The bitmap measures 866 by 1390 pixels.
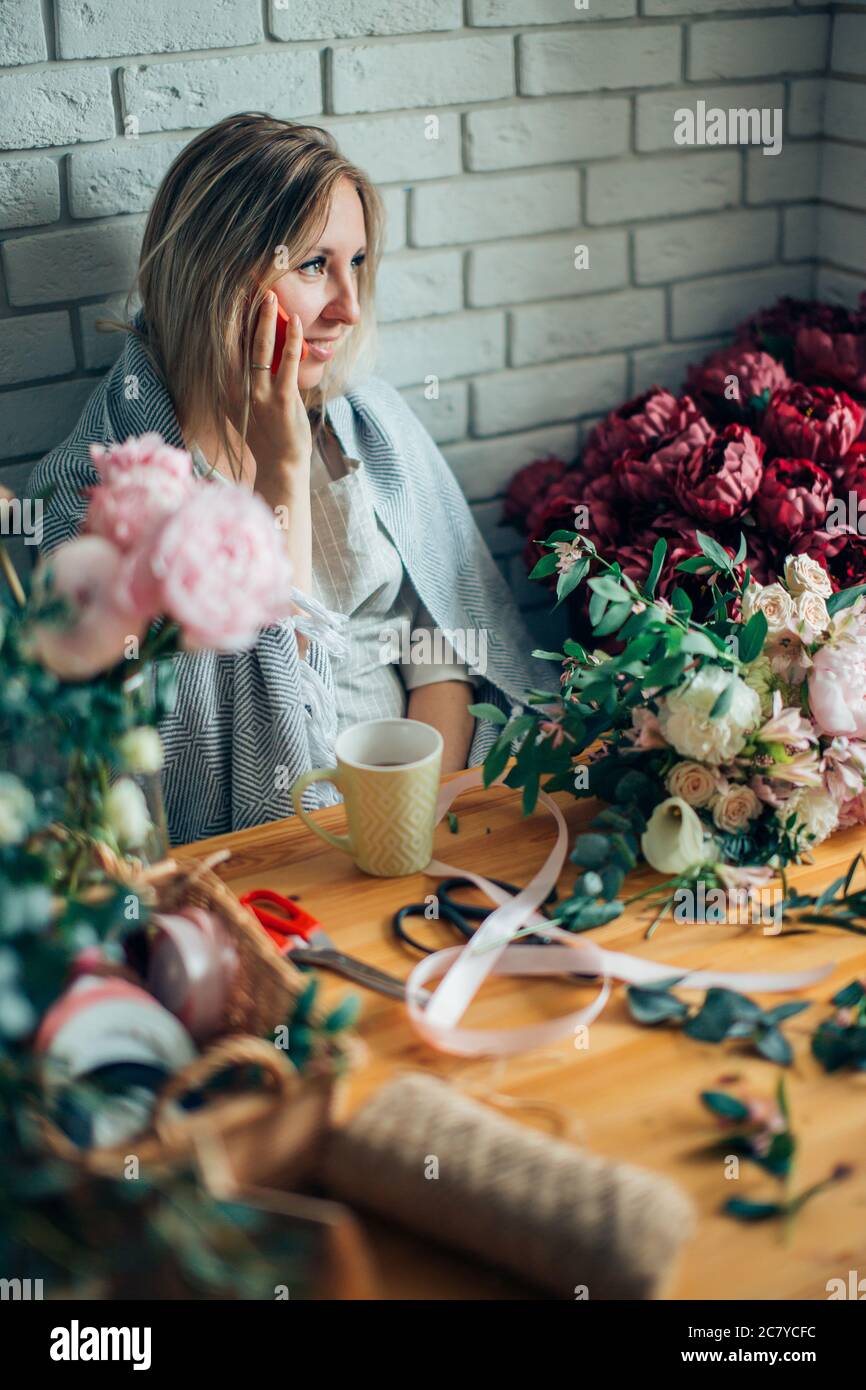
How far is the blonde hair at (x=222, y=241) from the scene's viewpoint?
1.47 meters

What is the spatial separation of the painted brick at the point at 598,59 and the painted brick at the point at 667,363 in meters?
0.39

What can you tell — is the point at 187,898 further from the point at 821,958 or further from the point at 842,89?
the point at 842,89

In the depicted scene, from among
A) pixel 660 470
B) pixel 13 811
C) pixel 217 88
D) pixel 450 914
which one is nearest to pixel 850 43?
pixel 660 470

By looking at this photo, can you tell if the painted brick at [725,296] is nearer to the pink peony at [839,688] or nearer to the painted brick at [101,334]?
the painted brick at [101,334]

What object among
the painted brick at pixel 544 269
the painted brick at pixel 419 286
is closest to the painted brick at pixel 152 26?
the painted brick at pixel 419 286

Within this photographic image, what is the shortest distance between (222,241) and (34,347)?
0.90ft

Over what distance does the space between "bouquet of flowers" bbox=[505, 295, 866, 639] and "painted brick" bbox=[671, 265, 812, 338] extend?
0.68 feet

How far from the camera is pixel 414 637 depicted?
5.67ft

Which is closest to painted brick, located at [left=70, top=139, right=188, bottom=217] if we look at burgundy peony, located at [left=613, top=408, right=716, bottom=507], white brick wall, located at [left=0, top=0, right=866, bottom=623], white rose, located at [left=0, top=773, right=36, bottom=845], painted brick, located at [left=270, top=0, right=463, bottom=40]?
white brick wall, located at [left=0, top=0, right=866, bottom=623]

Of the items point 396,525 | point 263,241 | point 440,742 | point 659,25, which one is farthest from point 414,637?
point 659,25

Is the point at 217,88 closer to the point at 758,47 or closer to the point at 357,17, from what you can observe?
the point at 357,17

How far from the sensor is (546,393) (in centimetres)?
197

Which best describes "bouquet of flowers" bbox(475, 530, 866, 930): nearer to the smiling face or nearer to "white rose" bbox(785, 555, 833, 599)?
"white rose" bbox(785, 555, 833, 599)
